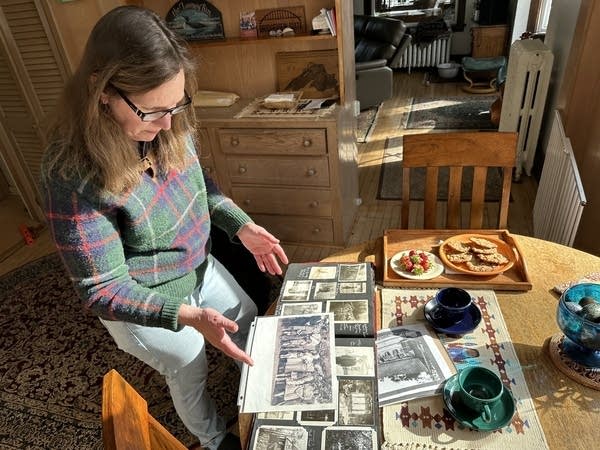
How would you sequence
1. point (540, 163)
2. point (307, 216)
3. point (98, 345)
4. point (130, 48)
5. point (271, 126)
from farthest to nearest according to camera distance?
1. point (540, 163)
2. point (307, 216)
3. point (271, 126)
4. point (98, 345)
5. point (130, 48)

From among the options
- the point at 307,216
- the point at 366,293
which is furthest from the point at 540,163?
the point at 366,293

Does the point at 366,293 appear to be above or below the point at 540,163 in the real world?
above

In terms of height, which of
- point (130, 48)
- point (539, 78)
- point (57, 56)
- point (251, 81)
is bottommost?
point (539, 78)

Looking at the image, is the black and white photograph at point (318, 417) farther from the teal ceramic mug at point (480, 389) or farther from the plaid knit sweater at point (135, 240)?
the plaid knit sweater at point (135, 240)

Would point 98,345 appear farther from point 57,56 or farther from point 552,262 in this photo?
point 552,262

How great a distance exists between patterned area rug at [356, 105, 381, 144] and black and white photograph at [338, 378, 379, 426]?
3360mm

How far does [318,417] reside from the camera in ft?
2.70

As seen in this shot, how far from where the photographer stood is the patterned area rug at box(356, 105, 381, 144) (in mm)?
4250

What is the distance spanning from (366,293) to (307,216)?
1504mm

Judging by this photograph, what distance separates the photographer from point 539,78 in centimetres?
291

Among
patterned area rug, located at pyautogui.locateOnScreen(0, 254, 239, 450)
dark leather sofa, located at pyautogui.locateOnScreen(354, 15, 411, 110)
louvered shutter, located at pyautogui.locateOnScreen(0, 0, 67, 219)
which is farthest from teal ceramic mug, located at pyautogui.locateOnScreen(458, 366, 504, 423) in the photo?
dark leather sofa, located at pyautogui.locateOnScreen(354, 15, 411, 110)

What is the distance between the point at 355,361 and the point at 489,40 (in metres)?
5.75

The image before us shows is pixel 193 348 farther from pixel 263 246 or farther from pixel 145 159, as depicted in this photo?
pixel 145 159

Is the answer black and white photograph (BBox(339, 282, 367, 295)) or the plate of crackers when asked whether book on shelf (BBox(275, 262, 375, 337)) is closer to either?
black and white photograph (BBox(339, 282, 367, 295))
